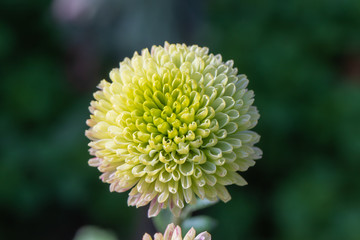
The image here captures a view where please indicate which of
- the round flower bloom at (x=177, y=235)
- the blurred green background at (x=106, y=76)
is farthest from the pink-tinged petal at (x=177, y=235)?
the blurred green background at (x=106, y=76)

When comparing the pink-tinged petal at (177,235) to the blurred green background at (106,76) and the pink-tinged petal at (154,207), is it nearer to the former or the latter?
the pink-tinged petal at (154,207)

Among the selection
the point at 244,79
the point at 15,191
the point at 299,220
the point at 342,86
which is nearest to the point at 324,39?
the point at 342,86

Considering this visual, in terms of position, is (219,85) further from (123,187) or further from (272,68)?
(272,68)

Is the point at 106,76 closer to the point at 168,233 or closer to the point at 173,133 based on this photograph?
the point at 173,133

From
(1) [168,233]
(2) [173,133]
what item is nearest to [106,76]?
(2) [173,133]

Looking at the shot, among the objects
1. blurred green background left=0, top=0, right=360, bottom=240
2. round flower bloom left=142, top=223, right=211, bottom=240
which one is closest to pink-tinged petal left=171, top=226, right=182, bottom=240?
round flower bloom left=142, top=223, right=211, bottom=240
